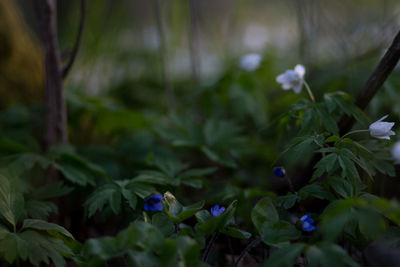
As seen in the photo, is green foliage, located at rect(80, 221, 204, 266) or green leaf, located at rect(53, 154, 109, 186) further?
green leaf, located at rect(53, 154, 109, 186)

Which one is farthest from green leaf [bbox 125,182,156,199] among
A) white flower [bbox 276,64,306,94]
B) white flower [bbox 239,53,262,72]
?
white flower [bbox 239,53,262,72]

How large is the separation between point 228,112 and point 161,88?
51.0 inches

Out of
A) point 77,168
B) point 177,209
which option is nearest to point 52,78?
point 77,168

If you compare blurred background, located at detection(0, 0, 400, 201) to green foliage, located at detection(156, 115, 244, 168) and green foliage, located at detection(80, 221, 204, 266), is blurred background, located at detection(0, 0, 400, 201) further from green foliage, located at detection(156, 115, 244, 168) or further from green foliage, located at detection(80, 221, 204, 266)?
green foliage, located at detection(80, 221, 204, 266)

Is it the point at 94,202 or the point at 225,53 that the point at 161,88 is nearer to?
the point at 225,53

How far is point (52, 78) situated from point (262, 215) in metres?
1.46

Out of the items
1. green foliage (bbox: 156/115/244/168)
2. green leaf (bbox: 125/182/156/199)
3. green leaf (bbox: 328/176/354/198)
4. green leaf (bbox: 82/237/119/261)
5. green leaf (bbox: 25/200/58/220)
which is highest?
green leaf (bbox: 82/237/119/261)

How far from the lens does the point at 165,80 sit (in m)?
2.89

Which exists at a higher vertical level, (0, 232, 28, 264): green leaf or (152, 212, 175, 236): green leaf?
(0, 232, 28, 264): green leaf

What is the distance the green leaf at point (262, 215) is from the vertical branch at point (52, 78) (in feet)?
4.39

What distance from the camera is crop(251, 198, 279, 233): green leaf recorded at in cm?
130

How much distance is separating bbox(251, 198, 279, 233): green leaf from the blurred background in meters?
0.21

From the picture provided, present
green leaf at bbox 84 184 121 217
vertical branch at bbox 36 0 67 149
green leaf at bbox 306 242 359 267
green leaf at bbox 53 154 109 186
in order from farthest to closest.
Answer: vertical branch at bbox 36 0 67 149 → green leaf at bbox 53 154 109 186 → green leaf at bbox 84 184 121 217 → green leaf at bbox 306 242 359 267

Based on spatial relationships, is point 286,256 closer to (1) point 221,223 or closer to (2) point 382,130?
(1) point 221,223
